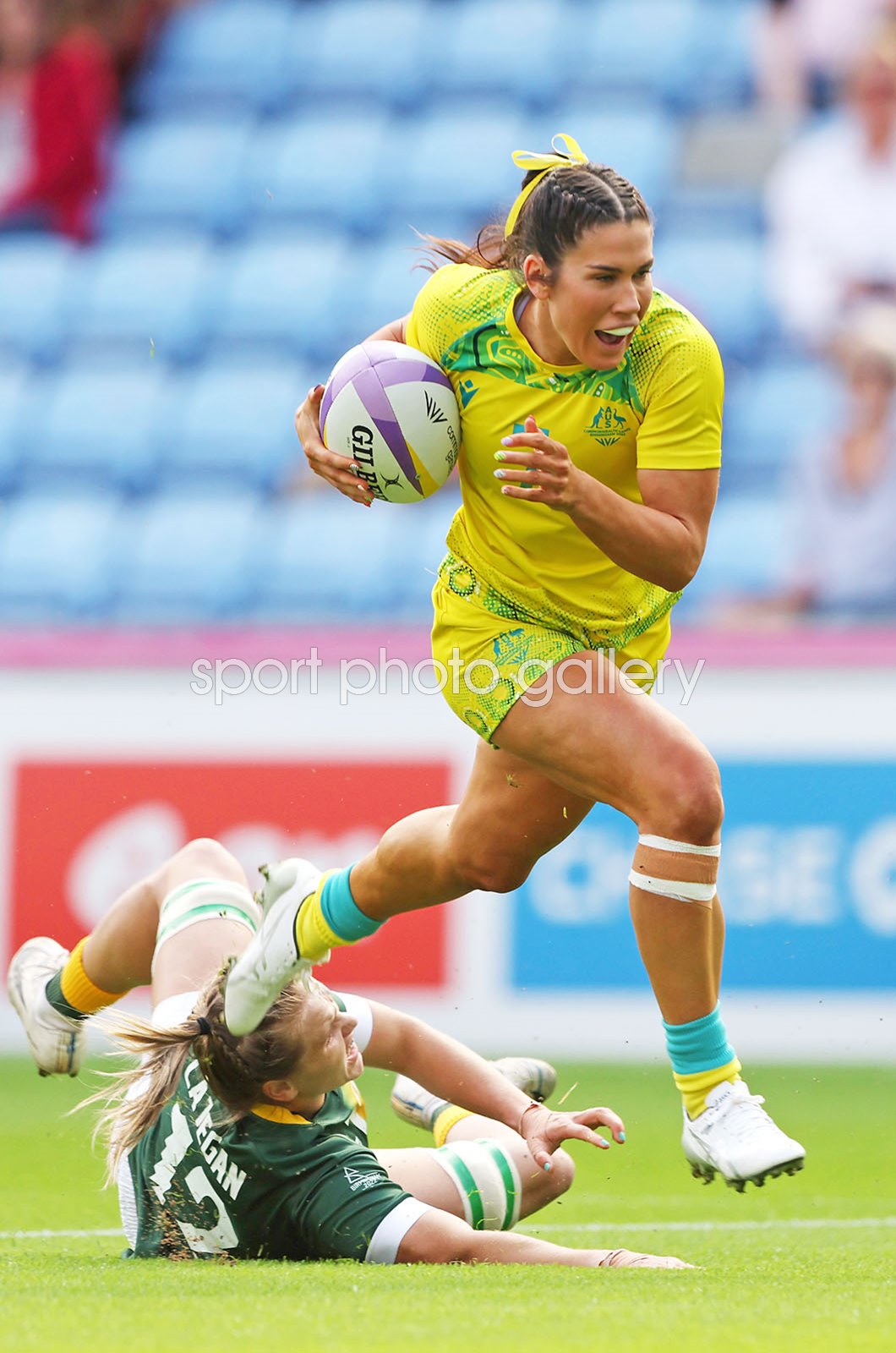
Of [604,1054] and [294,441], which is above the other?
[294,441]

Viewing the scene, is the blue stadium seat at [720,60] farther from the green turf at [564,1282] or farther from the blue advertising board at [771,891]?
the green turf at [564,1282]

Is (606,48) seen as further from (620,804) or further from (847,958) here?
(620,804)

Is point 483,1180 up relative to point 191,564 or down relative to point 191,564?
down

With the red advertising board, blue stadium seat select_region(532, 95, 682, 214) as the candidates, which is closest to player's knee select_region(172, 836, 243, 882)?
the red advertising board

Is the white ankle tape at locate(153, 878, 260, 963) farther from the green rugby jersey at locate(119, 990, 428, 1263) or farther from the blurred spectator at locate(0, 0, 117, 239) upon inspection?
the blurred spectator at locate(0, 0, 117, 239)

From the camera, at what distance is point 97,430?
11375mm

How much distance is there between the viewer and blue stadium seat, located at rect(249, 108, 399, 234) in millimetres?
12344

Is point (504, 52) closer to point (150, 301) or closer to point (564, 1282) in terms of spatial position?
point (150, 301)

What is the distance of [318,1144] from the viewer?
13.6ft

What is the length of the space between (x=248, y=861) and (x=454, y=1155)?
4084 millimetres

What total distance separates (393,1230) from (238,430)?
25.1ft

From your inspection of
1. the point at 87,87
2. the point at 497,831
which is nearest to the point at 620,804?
the point at 497,831

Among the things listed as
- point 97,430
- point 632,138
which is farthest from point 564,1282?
point 632,138

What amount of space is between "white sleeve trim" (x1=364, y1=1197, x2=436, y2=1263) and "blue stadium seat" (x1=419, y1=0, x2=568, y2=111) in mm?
9531
